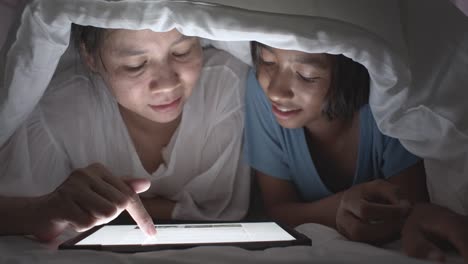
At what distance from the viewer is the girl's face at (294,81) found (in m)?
0.80

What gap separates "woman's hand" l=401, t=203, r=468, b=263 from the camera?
555 mm

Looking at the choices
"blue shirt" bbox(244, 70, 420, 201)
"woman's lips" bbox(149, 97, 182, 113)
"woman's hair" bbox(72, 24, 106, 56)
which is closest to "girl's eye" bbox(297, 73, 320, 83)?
"blue shirt" bbox(244, 70, 420, 201)

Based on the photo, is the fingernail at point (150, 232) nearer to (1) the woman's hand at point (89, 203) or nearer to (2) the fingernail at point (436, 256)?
(1) the woman's hand at point (89, 203)

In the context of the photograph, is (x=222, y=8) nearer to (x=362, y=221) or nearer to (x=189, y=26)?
(x=189, y=26)

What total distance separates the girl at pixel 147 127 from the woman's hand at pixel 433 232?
420 millimetres

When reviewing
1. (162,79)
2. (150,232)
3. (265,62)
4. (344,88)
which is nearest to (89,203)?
(150,232)

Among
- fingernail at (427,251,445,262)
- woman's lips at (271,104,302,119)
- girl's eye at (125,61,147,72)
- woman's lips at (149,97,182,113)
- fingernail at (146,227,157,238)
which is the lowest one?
fingernail at (427,251,445,262)

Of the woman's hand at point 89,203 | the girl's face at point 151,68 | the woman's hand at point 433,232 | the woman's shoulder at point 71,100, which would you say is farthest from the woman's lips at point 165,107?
the woman's hand at point 433,232

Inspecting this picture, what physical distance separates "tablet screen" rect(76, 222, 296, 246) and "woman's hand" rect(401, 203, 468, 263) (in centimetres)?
15

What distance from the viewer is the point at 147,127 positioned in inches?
40.0

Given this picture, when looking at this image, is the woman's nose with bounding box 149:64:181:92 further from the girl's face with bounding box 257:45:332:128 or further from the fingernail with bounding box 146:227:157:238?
the fingernail with bounding box 146:227:157:238

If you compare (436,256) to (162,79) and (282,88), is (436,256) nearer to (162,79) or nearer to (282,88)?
(282,88)

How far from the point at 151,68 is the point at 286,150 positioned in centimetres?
33

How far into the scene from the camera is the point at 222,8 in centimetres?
63
